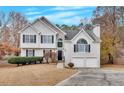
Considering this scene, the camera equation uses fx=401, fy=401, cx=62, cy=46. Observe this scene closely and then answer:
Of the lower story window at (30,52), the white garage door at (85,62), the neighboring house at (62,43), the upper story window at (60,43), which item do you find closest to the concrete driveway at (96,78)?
the white garage door at (85,62)

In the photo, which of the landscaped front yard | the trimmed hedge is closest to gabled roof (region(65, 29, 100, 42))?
the landscaped front yard

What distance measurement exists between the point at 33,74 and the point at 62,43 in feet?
16.2

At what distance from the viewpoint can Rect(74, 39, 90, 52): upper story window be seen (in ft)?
81.1

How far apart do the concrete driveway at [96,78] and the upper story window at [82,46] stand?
258cm

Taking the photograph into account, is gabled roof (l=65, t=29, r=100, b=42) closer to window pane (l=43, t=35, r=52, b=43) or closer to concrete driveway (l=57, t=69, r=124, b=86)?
window pane (l=43, t=35, r=52, b=43)

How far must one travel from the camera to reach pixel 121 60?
76.7 feet

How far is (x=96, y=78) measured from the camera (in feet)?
64.1

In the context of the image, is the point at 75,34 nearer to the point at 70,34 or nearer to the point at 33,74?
the point at 70,34

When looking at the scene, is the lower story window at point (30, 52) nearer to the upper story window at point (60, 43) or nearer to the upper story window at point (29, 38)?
the upper story window at point (29, 38)

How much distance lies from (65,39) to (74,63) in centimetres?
165

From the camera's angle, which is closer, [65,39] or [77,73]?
[77,73]
